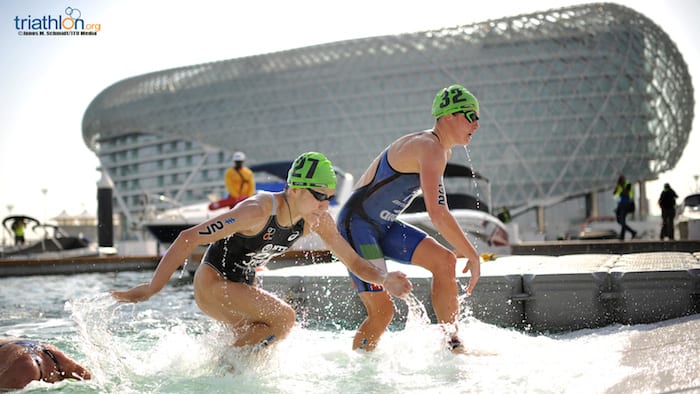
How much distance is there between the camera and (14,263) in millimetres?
16234

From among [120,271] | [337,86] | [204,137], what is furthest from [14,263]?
[204,137]

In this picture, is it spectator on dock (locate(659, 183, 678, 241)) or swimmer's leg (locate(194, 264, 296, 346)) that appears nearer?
swimmer's leg (locate(194, 264, 296, 346))

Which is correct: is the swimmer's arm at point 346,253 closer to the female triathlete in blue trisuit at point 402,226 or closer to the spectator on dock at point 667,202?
the female triathlete in blue trisuit at point 402,226

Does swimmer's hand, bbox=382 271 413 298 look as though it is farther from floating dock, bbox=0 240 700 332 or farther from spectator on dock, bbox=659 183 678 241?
spectator on dock, bbox=659 183 678 241

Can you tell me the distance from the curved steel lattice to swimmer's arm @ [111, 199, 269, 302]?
186ft

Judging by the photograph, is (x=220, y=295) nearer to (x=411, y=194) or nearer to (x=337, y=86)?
(x=411, y=194)

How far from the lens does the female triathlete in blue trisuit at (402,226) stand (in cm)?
412

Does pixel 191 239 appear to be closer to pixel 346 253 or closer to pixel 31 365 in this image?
pixel 346 253

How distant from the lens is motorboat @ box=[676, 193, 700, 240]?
50.0 feet

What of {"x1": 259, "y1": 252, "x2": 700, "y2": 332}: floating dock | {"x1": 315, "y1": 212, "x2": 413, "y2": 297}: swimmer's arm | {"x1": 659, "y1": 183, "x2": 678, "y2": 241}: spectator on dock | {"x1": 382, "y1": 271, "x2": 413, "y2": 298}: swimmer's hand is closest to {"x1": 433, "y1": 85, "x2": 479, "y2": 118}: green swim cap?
{"x1": 315, "y1": 212, "x2": 413, "y2": 297}: swimmer's arm

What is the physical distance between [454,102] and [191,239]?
1879 mm

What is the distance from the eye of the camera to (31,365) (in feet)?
11.6

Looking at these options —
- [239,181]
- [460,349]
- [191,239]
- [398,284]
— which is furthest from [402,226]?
[239,181]

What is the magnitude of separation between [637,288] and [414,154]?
99.7 inches
